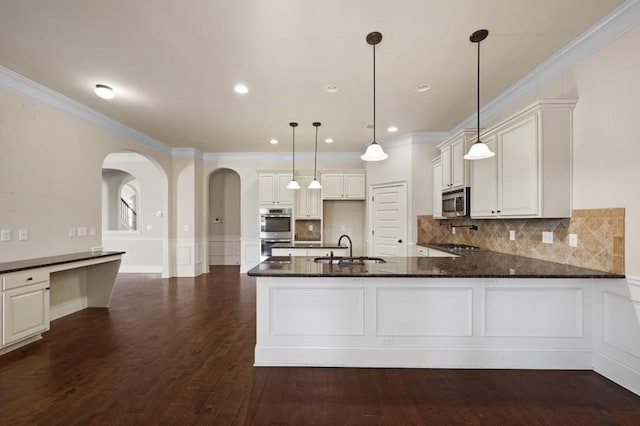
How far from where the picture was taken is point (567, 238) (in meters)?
2.78

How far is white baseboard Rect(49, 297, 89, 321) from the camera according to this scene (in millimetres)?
3803

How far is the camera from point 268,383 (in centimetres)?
231

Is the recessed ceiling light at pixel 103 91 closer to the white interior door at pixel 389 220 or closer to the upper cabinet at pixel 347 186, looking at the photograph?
the upper cabinet at pixel 347 186

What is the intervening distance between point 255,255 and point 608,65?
657 centimetres

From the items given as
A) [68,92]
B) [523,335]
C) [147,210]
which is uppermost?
[68,92]

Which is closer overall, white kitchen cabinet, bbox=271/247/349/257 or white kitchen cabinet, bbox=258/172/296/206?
white kitchen cabinet, bbox=271/247/349/257

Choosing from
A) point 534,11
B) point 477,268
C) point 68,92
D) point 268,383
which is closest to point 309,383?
point 268,383

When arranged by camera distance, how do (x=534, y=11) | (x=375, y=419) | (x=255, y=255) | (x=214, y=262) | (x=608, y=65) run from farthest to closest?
(x=214, y=262)
(x=255, y=255)
(x=608, y=65)
(x=534, y=11)
(x=375, y=419)

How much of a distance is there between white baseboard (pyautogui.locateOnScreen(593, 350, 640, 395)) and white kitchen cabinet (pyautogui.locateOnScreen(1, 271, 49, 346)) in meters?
5.42

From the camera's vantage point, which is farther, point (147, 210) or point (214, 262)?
point (214, 262)

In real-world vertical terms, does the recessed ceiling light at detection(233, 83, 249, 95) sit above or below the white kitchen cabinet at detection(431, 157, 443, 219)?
above

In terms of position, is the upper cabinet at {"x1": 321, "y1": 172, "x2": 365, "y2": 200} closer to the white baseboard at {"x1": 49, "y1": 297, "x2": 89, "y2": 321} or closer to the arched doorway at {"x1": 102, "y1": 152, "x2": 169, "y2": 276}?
the arched doorway at {"x1": 102, "y1": 152, "x2": 169, "y2": 276}

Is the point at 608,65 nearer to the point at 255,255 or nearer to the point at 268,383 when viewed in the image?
the point at 268,383

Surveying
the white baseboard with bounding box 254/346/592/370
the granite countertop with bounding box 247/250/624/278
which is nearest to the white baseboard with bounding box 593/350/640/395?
the white baseboard with bounding box 254/346/592/370
